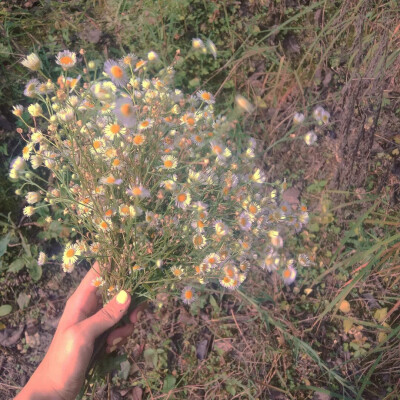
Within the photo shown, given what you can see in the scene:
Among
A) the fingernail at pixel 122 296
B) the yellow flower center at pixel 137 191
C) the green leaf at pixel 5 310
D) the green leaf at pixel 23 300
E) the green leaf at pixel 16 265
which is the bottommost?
the green leaf at pixel 23 300

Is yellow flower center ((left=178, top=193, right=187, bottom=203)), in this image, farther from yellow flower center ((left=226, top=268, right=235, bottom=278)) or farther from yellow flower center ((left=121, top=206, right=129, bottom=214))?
yellow flower center ((left=226, top=268, right=235, bottom=278))

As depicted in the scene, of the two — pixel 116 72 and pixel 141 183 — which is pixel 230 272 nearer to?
pixel 141 183

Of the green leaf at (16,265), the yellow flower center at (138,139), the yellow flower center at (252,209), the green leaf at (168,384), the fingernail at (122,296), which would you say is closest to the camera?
the yellow flower center at (138,139)

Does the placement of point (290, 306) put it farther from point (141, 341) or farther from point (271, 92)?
point (271, 92)

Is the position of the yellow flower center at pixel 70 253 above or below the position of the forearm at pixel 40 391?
above

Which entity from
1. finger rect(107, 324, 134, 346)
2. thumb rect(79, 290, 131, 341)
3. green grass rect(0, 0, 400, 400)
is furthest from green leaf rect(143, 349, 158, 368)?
thumb rect(79, 290, 131, 341)

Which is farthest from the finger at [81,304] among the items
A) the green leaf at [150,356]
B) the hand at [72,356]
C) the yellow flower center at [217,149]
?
the yellow flower center at [217,149]

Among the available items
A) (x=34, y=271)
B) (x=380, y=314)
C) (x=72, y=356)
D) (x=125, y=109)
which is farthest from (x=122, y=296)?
(x=380, y=314)

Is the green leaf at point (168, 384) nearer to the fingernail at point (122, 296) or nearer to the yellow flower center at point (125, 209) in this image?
the fingernail at point (122, 296)
